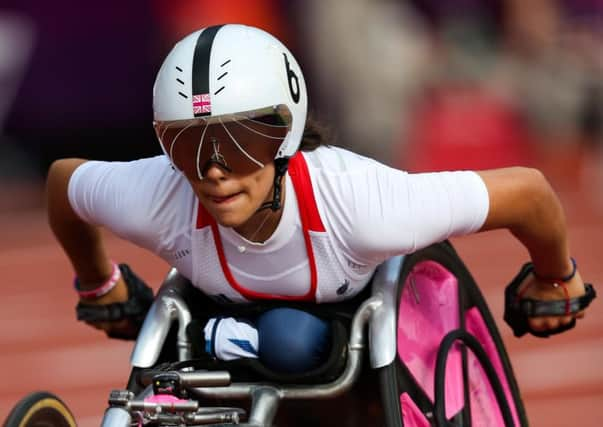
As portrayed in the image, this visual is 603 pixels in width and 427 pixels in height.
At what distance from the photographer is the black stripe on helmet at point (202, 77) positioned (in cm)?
402

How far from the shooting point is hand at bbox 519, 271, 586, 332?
4.73 meters

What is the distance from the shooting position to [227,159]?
13.4ft

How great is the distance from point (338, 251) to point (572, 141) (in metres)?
8.43

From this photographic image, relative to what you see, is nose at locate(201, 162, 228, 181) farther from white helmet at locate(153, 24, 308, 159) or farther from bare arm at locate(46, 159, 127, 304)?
bare arm at locate(46, 159, 127, 304)

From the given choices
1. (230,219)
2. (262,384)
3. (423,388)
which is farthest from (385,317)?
(230,219)

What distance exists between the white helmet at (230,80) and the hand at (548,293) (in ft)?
3.30

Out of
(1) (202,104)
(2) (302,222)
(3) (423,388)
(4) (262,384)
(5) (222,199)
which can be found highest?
(1) (202,104)

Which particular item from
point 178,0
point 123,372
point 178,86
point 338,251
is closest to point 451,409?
point 338,251

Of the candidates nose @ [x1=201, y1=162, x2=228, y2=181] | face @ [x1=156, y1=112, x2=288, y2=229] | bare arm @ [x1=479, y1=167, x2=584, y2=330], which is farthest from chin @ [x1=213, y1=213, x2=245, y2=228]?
bare arm @ [x1=479, y1=167, x2=584, y2=330]

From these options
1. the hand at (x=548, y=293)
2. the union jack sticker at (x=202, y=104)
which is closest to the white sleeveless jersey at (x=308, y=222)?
the union jack sticker at (x=202, y=104)

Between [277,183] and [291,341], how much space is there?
1.49 ft

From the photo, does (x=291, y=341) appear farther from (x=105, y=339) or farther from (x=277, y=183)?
(x=105, y=339)

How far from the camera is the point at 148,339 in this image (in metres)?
4.38

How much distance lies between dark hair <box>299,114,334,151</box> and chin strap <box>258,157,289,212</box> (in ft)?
0.75
